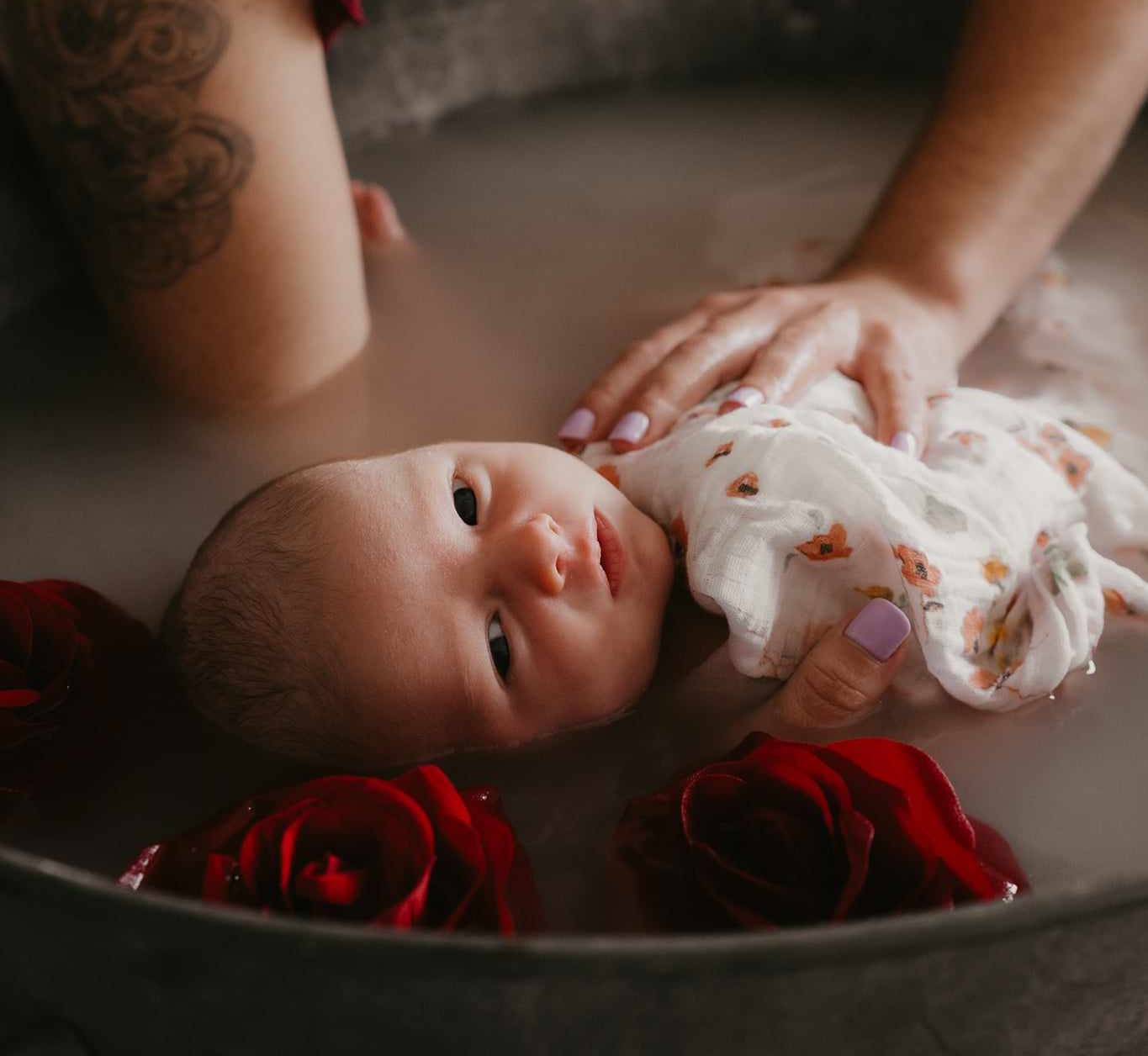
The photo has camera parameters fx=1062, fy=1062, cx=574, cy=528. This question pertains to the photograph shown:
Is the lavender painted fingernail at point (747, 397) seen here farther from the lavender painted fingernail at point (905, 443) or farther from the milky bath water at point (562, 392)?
the milky bath water at point (562, 392)

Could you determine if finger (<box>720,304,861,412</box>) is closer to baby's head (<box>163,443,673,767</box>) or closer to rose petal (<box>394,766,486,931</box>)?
baby's head (<box>163,443,673,767</box>)

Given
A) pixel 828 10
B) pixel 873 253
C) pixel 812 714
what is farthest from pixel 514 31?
pixel 812 714

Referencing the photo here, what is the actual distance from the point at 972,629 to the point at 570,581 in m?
0.32

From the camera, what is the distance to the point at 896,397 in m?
0.98

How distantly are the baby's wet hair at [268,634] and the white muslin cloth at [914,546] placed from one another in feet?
1.01

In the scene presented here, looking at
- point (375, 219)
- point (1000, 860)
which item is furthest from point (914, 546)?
point (375, 219)

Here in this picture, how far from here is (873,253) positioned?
118 cm

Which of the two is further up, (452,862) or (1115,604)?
(452,862)

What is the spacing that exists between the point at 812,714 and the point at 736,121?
1.11m

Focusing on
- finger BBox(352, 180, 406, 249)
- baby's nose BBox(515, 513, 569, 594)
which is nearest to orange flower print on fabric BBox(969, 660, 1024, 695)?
baby's nose BBox(515, 513, 569, 594)

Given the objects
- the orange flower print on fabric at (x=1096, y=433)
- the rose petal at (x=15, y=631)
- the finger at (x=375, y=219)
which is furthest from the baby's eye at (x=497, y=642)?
the finger at (x=375, y=219)

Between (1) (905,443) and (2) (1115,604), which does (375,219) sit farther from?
(2) (1115,604)

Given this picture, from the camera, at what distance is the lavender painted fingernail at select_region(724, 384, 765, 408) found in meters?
0.98

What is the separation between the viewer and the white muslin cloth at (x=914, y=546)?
83cm
